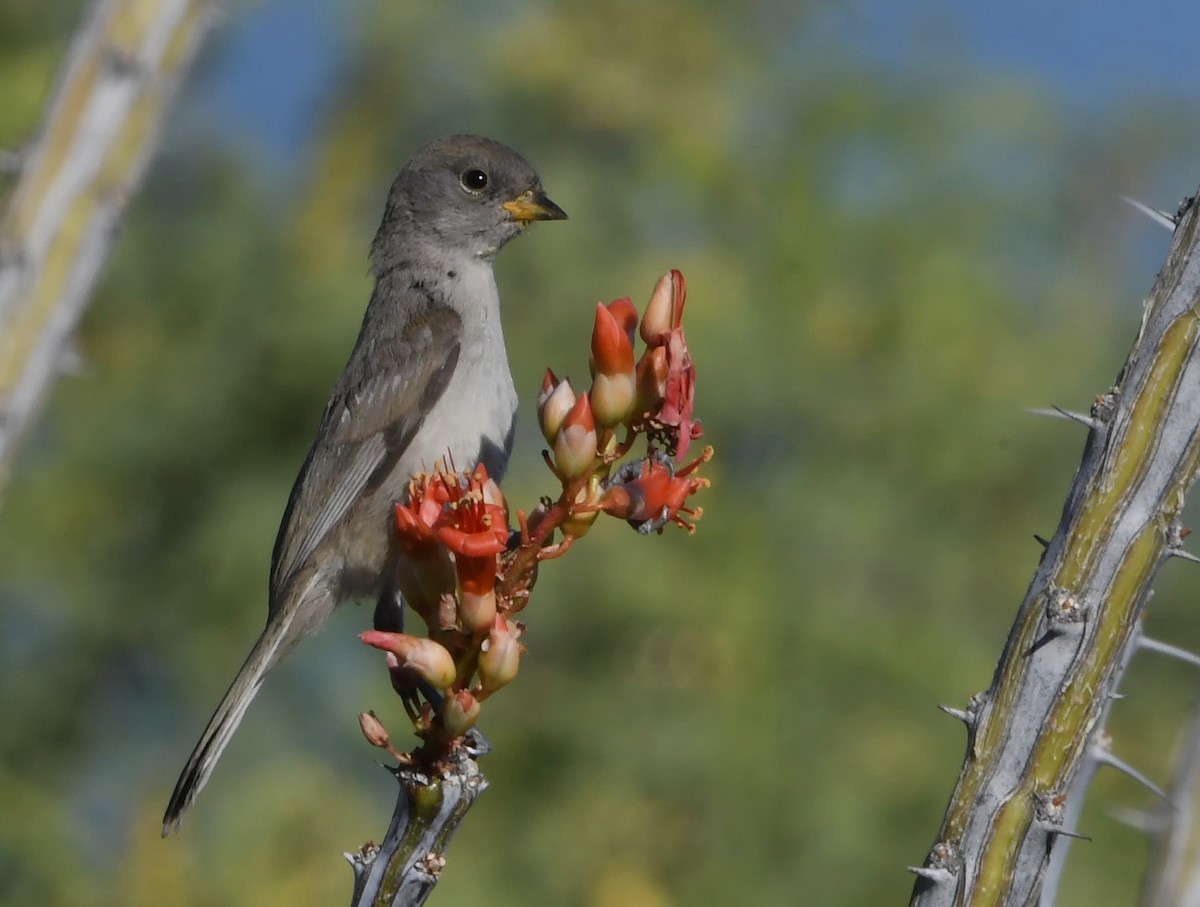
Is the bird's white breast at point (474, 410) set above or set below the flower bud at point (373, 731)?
above

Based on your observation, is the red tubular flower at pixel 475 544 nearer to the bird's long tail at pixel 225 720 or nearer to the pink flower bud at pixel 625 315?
the pink flower bud at pixel 625 315

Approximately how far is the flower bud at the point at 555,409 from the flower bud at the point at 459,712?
55 cm

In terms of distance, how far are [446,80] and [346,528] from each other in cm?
1212

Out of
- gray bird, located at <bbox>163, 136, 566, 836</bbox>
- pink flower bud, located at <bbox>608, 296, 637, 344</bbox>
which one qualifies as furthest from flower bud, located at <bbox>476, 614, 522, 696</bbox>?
gray bird, located at <bbox>163, 136, 566, 836</bbox>

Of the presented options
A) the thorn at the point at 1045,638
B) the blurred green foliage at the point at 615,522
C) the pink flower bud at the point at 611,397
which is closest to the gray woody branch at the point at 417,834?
the pink flower bud at the point at 611,397

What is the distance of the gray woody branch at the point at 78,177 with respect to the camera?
4.93 metres

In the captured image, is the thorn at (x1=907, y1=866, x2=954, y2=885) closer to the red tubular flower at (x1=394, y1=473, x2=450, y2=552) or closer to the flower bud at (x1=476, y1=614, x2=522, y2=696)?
the flower bud at (x1=476, y1=614, x2=522, y2=696)

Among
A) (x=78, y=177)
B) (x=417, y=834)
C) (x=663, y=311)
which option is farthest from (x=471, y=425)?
(x=417, y=834)

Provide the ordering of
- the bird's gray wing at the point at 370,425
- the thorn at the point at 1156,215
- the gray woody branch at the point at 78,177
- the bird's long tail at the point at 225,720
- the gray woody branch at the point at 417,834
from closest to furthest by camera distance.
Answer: the gray woody branch at the point at 417,834 < the thorn at the point at 1156,215 < the bird's long tail at the point at 225,720 < the gray woody branch at the point at 78,177 < the bird's gray wing at the point at 370,425

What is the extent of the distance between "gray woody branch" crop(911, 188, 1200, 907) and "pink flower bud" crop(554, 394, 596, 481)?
0.90m

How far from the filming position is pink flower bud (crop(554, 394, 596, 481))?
123 inches

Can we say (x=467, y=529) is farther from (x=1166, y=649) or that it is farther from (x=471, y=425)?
(x=471, y=425)

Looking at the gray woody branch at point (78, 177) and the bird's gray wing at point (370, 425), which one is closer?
the gray woody branch at point (78, 177)

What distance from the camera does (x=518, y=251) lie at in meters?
14.9
